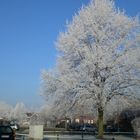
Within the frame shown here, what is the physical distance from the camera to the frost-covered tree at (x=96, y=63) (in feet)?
112

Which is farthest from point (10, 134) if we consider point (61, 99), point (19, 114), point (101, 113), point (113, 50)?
point (19, 114)

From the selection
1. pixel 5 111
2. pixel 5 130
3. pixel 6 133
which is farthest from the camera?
pixel 5 111

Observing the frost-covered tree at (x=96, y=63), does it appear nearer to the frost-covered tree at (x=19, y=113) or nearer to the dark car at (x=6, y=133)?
the dark car at (x=6, y=133)

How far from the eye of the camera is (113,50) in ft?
116

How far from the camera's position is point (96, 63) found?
113 ft

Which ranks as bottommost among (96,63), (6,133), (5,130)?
(6,133)

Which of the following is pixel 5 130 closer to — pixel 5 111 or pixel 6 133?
pixel 6 133

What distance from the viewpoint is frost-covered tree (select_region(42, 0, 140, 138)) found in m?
34.1

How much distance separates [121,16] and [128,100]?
7945 mm

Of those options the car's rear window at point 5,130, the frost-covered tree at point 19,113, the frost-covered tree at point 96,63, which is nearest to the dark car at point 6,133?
the car's rear window at point 5,130

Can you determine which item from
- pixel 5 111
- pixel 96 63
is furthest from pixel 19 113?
pixel 96 63

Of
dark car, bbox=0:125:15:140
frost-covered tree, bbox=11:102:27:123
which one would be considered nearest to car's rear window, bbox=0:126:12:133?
dark car, bbox=0:125:15:140

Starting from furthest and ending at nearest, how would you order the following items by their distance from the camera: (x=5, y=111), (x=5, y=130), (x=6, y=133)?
(x=5, y=111), (x=5, y=130), (x=6, y=133)

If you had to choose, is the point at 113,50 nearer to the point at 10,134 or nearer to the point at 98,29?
the point at 98,29
